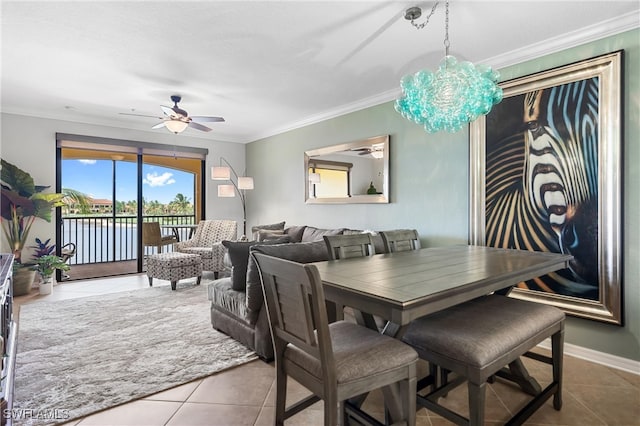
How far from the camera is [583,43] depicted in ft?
8.70

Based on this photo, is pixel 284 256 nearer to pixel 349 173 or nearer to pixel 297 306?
pixel 297 306

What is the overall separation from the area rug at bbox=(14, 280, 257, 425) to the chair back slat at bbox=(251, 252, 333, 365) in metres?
1.21

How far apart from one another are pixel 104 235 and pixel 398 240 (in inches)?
251

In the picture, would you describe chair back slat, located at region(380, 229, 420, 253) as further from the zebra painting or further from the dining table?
the zebra painting

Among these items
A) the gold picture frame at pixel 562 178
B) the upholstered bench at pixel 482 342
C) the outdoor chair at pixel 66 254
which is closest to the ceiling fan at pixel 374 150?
the gold picture frame at pixel 562 178

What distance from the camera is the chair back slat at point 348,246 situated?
226cm

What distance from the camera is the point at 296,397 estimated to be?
212cm

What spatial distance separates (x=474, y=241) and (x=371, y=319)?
6.11 ft

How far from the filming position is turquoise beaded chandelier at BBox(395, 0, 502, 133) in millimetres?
2029

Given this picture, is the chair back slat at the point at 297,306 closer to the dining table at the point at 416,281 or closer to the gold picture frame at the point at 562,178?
the dining table at the point at 416,281

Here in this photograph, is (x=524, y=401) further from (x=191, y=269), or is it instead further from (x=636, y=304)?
(x=191, y=269)

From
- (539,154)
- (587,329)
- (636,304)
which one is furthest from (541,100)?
(587,329)

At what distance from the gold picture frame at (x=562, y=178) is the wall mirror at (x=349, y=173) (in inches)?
48.5

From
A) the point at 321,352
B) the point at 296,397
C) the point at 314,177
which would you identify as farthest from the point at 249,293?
the point at 314,177
